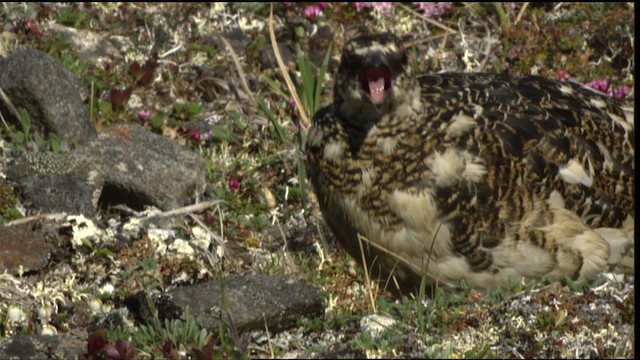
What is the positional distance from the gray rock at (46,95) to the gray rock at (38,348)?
2626 millimetres

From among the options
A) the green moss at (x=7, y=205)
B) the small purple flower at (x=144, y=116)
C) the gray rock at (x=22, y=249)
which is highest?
the small purple flower at (x=144, y=116)

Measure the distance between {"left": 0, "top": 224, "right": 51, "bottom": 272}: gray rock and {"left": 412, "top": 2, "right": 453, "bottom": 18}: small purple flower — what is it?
4.18 meters

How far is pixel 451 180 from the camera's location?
616cm

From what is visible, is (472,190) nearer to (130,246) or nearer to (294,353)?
(294,353)

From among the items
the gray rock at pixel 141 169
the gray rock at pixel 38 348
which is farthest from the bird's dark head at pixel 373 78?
the gray rock at pixel 141 169

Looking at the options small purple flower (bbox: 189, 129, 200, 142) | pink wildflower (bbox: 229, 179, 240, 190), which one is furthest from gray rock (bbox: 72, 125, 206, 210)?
small purple flower (bbox: 189, 129, 200, 142)

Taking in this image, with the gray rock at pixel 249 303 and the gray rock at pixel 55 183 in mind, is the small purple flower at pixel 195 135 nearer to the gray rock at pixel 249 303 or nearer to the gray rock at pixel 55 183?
the gray rock at pixel 55 183

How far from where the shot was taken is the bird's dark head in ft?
19.7

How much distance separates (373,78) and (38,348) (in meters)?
2.04

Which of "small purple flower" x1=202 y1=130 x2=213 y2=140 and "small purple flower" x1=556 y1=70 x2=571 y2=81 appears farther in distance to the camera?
"small purple flower" x1=556 y1=70 x2=571 y2=81

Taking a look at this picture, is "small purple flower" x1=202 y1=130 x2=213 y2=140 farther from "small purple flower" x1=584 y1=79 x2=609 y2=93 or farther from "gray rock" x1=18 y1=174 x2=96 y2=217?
"small purple flower" x1=584 y1=79 x2=609 y2=93

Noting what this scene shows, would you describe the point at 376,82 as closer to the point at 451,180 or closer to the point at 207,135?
the point at 451,180

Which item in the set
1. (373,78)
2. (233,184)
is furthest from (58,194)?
(373,78)

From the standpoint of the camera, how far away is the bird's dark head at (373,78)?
601 centimetres
